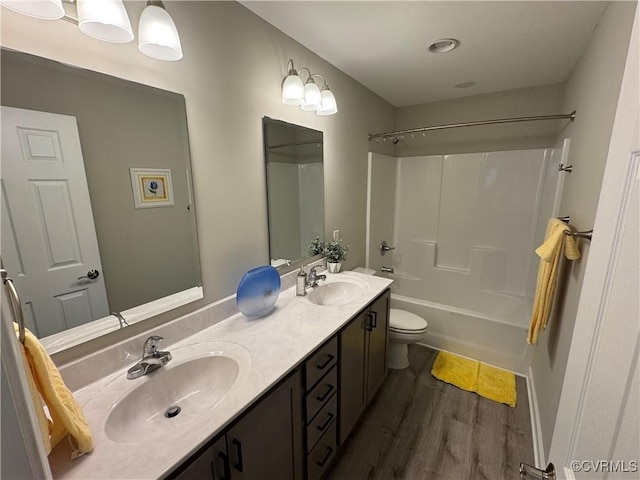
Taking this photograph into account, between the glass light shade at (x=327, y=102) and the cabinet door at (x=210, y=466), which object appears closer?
the cabinet door at (x=210, y=466)

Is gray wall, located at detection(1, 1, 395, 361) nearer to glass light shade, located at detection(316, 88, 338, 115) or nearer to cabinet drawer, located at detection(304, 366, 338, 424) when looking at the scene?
glass light shade, located at detection(316, 88, 338, 115)

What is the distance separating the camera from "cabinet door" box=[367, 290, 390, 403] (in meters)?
1.76

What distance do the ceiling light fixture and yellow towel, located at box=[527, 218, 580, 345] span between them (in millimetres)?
1835

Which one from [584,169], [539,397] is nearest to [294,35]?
[584,169]

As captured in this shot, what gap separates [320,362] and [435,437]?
1.14 m

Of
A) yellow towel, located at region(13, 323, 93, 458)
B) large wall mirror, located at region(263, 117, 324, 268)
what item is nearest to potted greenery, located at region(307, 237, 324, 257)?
large wall mirror, located at region(263, 117, 324, 268)

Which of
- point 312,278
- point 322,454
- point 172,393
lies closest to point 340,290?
point 312,278

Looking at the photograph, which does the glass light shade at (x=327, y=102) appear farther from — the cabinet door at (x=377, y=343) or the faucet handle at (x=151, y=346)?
the faucet handle at (x=151, y=346)

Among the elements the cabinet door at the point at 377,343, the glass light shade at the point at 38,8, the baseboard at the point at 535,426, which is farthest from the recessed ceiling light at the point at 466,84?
the glass light shade at the point at 38,8

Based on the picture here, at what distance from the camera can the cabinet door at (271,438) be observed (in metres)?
0.88

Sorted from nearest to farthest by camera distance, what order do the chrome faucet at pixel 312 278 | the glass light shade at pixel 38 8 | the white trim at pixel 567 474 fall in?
the white trim at pixel 567 474
the glass light shade at pixel 38 8
the chrome faucet at pixel 312 278

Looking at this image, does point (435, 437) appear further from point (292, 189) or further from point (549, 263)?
point (292, 189)

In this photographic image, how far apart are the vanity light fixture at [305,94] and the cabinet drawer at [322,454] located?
1784 mm

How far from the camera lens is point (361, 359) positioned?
167 cm
